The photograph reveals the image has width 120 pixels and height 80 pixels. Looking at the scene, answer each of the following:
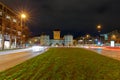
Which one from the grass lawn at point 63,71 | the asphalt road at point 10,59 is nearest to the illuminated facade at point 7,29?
the asphalt road at point 10,59

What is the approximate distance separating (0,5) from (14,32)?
15.1 meters

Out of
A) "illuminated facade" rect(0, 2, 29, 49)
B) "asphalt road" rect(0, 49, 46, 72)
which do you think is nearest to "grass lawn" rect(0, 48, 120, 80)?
"asphalt road" rect(0, 49, 46, 72)

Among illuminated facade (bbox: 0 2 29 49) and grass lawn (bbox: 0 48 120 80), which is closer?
grass lawn (bbox: 0 48 120 80)

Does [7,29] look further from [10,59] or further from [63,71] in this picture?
[63,71]

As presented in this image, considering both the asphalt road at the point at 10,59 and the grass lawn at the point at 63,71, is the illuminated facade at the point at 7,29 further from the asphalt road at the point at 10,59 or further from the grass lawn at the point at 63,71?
the grass lawn at the point at 63,71

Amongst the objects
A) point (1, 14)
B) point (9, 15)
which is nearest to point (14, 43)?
point (9, 15)

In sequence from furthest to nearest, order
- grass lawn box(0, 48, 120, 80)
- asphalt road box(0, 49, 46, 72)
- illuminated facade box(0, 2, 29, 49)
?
1. illuminated facade box(0, 2, 29, 49)
2. asphalt road box(0, 49, 46, 72)
3. grass lawn box(0, 48, 120, 80)

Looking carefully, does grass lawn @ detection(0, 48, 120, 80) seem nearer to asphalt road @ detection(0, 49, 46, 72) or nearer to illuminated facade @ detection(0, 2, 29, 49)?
asphalt road @ detection(0, 49, 46, 72)

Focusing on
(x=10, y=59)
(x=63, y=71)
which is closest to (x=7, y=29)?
(x=10, y=59)

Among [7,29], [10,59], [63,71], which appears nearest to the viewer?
[63,71]

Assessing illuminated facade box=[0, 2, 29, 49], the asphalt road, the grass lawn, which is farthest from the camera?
illuminated facade box=[0, 2, 29, 49]

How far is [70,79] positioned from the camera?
1125cm

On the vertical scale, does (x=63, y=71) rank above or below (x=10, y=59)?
below

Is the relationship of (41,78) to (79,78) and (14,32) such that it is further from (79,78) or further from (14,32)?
(14,32)
